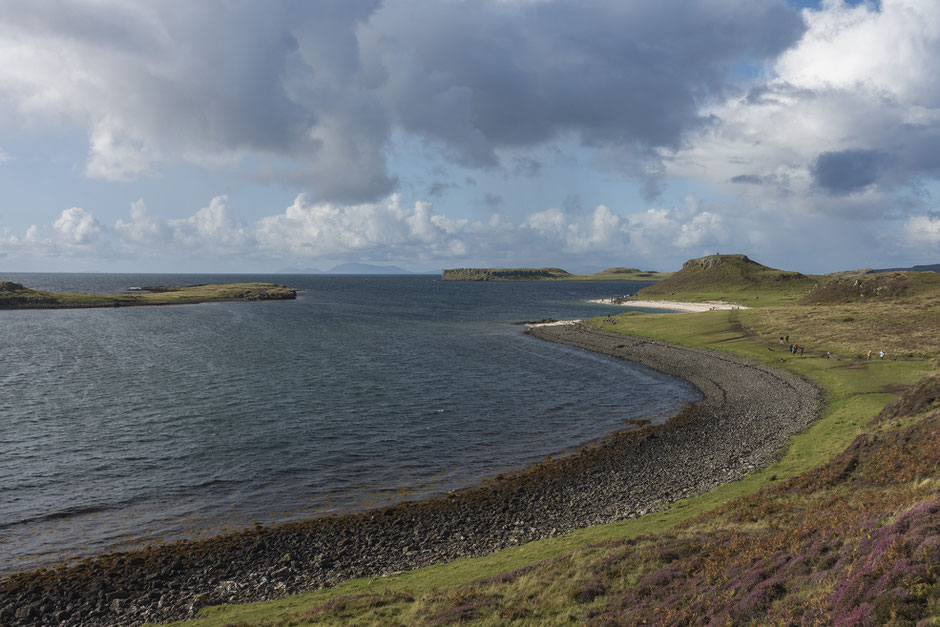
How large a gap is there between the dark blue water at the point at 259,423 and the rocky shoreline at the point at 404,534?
2.81 m

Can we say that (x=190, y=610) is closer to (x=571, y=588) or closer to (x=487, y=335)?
(x=571, y=588)

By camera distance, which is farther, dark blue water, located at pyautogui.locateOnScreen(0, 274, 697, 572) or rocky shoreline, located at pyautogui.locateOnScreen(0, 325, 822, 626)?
dark blue water, located at pyautogui.locateOnScreen(0, 274, 697, 572)

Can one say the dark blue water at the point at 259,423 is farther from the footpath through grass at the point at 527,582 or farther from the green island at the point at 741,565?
the green island at the point at 741,565

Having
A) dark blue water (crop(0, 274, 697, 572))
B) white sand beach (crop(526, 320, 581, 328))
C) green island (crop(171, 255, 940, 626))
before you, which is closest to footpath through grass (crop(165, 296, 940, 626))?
green island (crop(171, 255, 940, 626))

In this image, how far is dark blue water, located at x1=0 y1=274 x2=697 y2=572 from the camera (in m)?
33.0

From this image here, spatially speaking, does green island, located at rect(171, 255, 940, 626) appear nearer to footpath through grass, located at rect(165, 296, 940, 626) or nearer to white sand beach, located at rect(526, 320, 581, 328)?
footpath through grass, located at rect(165, 296, 940, 626)

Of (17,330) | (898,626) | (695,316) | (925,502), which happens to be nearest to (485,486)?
(925,502)

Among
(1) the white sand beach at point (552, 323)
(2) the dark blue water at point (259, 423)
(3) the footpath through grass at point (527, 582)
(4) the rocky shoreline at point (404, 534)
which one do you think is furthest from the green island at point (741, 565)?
(1) the white sand beach at point (552, 323)

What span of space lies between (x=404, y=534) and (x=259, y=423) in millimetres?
28552

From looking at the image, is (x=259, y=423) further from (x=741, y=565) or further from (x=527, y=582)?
(x=741, y=565)

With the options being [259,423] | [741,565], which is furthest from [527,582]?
[259,423]

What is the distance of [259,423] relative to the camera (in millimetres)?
51219

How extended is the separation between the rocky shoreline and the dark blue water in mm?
2807

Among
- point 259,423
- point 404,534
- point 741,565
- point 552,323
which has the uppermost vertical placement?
point 552,323
